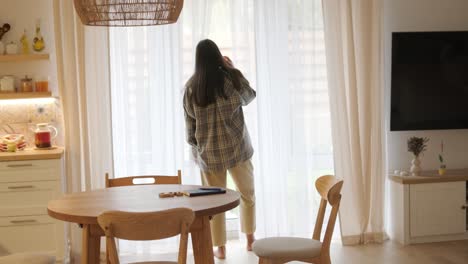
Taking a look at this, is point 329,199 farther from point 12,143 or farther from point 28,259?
point 12,143

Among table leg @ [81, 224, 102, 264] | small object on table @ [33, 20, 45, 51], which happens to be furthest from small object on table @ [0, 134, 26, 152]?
table leg @ [81, 224, 102, 264]

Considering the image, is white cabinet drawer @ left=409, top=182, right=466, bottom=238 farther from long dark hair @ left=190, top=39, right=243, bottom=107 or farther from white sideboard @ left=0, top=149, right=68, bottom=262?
white sideboard @ left=0, top=149, right=68, bottom=262

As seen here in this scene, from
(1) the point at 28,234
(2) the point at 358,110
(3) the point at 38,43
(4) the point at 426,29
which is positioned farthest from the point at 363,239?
(3) the point at 38,43

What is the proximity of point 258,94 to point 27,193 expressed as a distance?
1.84m

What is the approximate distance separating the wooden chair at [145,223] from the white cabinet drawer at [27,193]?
1.99 metres

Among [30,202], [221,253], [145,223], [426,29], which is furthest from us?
[426,29]

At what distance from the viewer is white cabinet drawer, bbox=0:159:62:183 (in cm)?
436

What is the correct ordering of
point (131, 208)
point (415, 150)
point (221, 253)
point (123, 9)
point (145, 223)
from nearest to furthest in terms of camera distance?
point (145, 223), point (123, 9), point (131, 208), point (221, 253), point (415, 150)

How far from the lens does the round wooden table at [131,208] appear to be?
2.81m

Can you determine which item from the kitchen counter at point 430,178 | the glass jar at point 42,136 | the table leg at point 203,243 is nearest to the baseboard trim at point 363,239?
the kitchen counter at point 430,178

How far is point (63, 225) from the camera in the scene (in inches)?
175

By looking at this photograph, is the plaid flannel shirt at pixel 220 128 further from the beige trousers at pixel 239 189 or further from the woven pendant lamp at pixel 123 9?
the woven pendant lamp at pixel 123 9

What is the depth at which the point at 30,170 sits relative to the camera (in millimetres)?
4402

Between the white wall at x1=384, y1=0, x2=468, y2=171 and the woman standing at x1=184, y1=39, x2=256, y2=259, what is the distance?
1.37m
